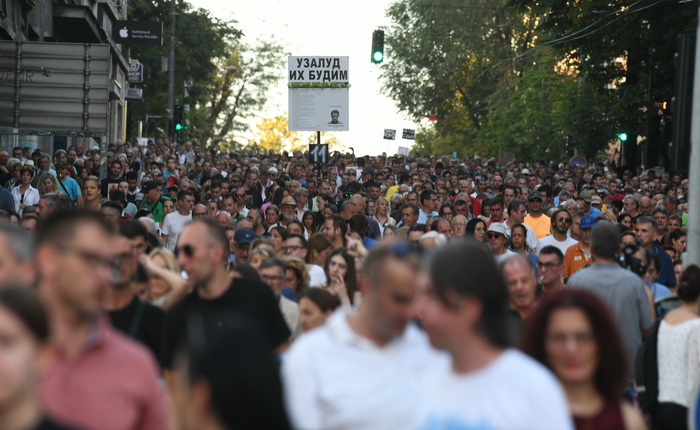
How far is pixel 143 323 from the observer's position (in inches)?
252

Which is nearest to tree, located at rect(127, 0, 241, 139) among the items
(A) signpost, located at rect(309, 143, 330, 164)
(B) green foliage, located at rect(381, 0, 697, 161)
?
(B) green foliage, located at rect(381, 0, 697, 161)

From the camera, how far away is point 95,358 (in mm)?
4320

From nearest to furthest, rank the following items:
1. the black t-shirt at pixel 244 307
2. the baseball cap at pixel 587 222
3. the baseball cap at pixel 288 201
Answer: the black t-shirt at pixel 244 307 < the baseball cap at pixel 587 222 < the baseball cap at pixel 288 201

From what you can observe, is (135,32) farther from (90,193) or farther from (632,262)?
(632,262)

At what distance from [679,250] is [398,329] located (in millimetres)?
11565

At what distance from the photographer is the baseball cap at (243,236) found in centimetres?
1292

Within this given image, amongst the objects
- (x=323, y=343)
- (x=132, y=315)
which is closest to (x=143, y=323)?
(x=132, y=315)

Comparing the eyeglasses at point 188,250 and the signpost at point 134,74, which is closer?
the eyeglasses at point 188,250

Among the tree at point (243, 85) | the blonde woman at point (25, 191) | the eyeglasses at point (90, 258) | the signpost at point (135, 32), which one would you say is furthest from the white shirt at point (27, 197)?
the tree at point (243, 85)

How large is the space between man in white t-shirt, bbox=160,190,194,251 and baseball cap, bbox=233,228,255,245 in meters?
3.48

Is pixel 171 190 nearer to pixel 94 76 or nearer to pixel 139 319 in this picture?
pixel 94 76

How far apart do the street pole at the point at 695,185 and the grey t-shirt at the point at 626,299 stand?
257cm

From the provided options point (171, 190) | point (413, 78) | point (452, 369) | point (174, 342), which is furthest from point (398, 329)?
point (413, 78)

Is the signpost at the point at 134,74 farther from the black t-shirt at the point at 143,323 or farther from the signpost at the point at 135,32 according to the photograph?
the black t-shirt at the point at 143,323
